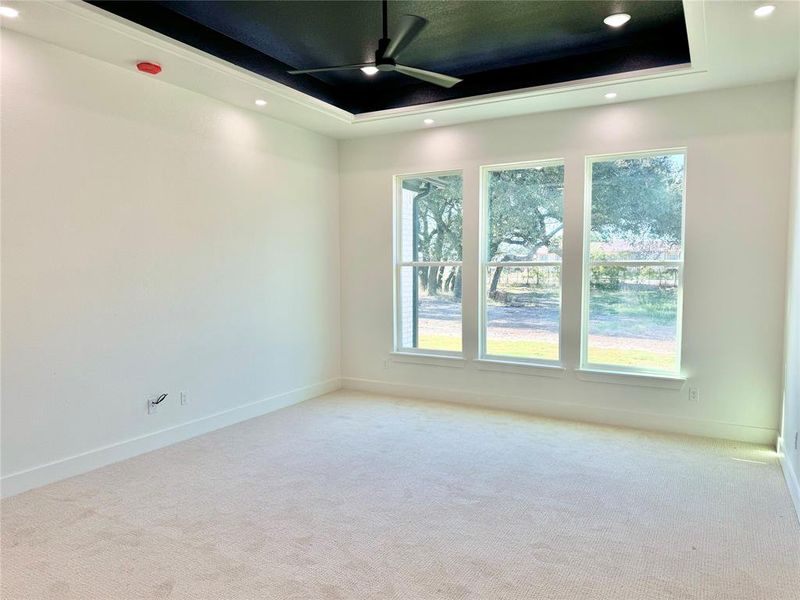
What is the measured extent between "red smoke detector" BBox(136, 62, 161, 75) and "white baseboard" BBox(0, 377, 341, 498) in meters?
2.62

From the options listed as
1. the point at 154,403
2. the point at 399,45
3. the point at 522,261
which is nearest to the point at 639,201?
the point at 522,261

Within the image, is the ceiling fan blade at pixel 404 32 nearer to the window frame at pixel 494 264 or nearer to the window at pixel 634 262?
the window frame at pixel 494 264

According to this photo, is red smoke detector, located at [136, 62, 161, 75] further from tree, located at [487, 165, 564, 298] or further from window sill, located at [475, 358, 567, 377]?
window sill, located at [475, 358, 567, 377]

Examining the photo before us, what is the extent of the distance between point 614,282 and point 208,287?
349cm

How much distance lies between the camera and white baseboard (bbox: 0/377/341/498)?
10.6 feet

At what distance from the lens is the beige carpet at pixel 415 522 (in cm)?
229

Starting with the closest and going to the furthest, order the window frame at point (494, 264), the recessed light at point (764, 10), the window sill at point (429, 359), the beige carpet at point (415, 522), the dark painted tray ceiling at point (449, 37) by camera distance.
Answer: the beige carpet at point (415, 522), the recessed light at point (764, 10), the dark painted tray ceiling at point (449, 37), the window frame at point (494, 264), the window sill at point (429, 359)

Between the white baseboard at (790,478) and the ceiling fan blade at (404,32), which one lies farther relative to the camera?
the white baseboard at (790,478)

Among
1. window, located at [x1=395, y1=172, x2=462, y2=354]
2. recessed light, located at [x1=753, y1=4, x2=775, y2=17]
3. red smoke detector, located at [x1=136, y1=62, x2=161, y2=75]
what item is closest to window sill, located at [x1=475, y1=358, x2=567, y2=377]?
window, located at [x1=395, y1=172, x2=462, y2=354]

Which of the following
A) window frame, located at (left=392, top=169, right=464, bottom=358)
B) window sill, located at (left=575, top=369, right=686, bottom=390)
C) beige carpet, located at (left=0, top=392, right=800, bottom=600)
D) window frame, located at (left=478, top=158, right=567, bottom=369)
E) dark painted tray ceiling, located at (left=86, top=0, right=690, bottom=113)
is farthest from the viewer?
window frame, located at (left=392, top=169, right=464, bottom=358)

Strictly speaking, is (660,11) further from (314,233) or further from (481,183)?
(314,233)

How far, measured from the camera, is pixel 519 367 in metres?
5.00

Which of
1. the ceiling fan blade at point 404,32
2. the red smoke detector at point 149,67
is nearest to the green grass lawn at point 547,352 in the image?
the ceiling fan blade at point 404,32

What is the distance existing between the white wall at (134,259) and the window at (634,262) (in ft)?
9.18
